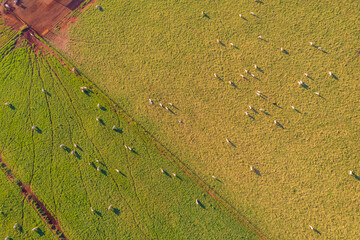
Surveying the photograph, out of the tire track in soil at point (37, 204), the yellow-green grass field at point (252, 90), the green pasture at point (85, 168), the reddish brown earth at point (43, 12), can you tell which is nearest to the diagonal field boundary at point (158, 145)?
the green pasture at point (85, 168)

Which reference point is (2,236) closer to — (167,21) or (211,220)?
(211,220)

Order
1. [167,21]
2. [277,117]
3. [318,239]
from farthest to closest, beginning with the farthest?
[167,21] → [277,117] → [318,239]

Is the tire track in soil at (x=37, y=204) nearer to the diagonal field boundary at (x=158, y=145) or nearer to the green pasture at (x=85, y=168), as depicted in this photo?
the green pasture at (x=85, y=168)

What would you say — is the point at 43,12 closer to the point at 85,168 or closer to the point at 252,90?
the point at 85,168

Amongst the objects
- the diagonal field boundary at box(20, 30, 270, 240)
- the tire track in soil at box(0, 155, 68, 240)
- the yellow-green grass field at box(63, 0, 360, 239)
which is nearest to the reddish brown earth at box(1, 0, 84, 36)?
the diagonal field boundary at box(20, 30, 270, 240)

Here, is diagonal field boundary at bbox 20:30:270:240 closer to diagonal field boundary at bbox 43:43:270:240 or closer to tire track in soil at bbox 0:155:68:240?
diagonal field boundary at bbox 43:43:270:240

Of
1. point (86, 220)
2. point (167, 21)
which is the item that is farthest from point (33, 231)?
point (167, 21)
